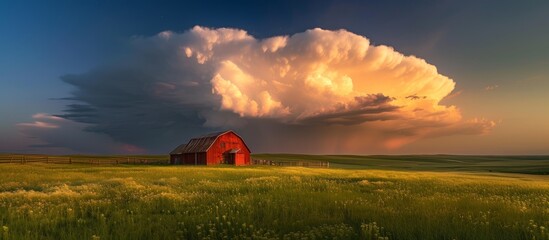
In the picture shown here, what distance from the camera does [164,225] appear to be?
880 centimetres

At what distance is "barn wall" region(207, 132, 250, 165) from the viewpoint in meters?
82.8

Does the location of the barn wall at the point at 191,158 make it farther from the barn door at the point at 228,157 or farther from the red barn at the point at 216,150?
the barn door at the point at 228,157

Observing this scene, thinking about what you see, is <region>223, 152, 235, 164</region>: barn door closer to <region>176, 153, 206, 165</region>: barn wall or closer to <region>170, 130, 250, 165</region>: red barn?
<region>170, 130, 250, 165</region>: red barn

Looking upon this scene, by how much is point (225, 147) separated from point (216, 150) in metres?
3.00

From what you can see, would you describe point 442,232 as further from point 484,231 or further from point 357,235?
point 357,235

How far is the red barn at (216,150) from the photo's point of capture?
82750 millimetres

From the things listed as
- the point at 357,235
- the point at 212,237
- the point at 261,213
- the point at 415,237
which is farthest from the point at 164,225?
the point at 415,237

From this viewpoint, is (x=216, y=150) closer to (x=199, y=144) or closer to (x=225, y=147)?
(x=225, y=147)

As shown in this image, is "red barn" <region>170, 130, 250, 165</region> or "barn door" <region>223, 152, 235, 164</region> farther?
"barn door" <region>223, 152, 235, 164</region>

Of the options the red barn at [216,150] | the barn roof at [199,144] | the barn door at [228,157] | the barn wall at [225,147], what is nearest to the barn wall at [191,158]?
the red barn at [216,150]

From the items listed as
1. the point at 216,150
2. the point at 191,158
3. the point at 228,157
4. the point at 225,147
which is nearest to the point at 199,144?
the point at 191,158

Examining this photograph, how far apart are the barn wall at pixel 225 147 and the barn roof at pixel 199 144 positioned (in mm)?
967

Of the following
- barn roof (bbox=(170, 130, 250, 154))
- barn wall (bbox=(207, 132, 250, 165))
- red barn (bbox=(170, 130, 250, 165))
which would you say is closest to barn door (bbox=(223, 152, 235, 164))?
red barn (bbox=(170, 130, 250, 165))

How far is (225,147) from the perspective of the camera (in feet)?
283
